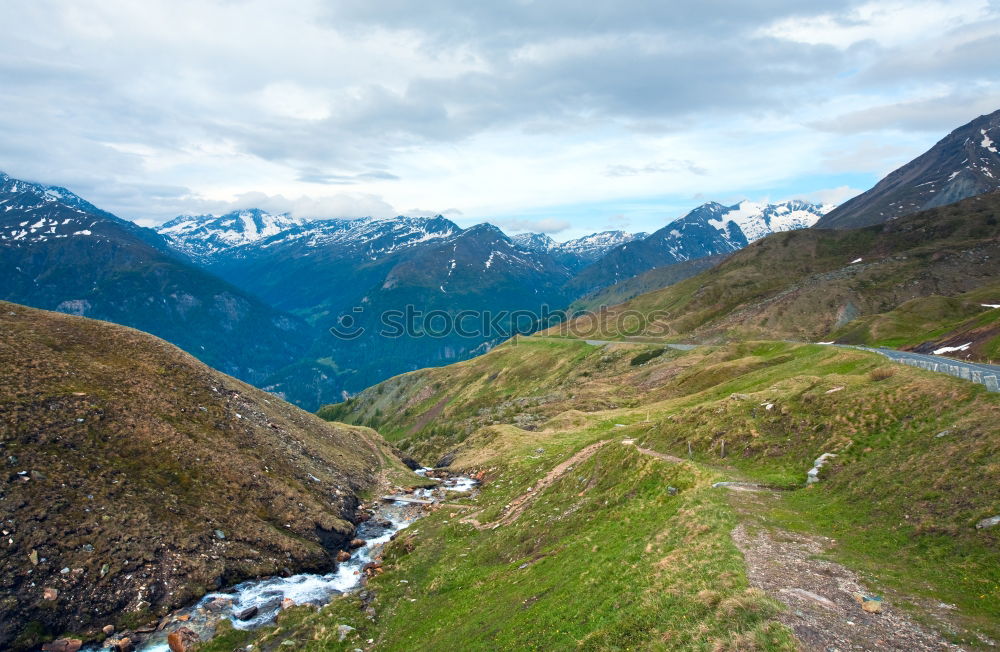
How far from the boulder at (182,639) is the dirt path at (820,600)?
1233 inches

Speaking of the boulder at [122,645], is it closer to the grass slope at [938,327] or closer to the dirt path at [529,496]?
the dirt path at [529,496]

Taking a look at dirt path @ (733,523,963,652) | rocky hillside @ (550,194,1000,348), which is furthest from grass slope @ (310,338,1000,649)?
rocky hillside @ (550,194,1000,348)

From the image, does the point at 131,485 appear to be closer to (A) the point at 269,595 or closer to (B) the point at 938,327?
(A) the point at 269,595

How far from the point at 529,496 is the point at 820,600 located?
1218 inches

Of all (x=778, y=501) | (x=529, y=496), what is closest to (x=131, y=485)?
(x=529, y=496)

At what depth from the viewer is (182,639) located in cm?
3014

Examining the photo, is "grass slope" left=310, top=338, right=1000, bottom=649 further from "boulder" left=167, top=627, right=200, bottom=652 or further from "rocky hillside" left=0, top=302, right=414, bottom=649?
"rocky hillside" left=0, top=302, right=414, bottom=649

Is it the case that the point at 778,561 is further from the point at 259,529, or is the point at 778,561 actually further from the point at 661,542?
the point at 259,529

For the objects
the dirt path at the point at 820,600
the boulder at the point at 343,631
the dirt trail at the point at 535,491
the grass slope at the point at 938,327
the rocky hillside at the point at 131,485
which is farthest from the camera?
the grass slope at the point at 938,327

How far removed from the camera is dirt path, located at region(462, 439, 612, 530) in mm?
44109

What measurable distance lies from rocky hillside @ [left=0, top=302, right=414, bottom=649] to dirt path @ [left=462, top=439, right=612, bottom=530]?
13.5 metres

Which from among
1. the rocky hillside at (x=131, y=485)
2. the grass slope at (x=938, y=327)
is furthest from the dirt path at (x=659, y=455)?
the grass slope at (x=938, y=327)

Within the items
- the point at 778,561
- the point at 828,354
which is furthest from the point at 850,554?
the point at 828,354

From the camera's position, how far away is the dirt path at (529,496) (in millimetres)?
44109
